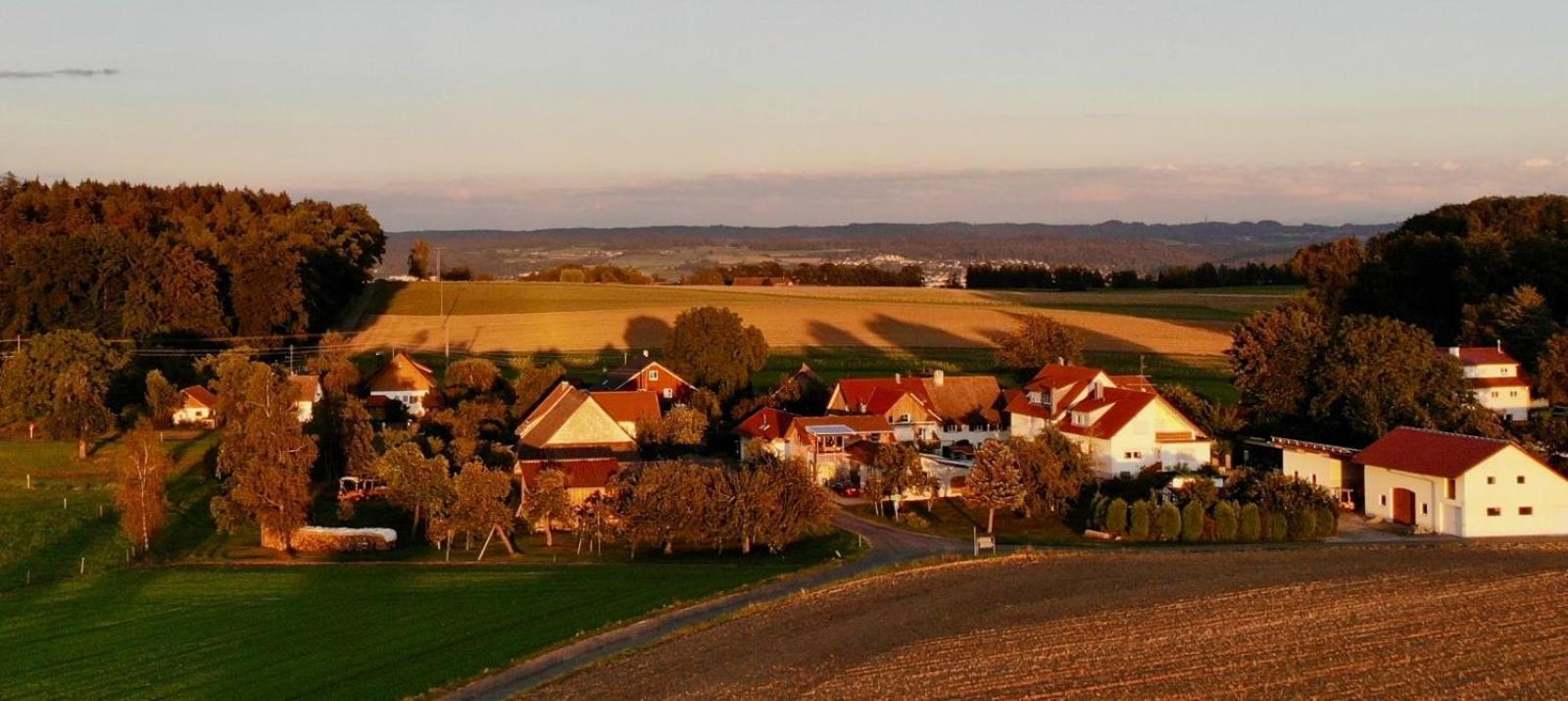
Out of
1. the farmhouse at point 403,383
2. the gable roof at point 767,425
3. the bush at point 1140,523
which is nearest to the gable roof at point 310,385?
the farmhouse at point 403,383

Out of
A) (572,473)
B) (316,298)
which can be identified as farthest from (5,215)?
(572,473)

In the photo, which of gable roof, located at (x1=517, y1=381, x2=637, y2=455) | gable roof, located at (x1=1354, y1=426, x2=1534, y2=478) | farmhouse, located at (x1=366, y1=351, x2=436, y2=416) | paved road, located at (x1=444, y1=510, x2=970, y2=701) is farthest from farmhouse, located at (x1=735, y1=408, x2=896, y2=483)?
farmhouse, located at (x1=366, y1=351, x2=436, y2=416)

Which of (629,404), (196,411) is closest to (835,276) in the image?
(629,404)

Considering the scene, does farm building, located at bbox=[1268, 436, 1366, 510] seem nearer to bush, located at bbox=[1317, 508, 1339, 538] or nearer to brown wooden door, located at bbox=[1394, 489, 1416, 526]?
brown wooden door, located at bbox=[1394, 489, 1416, 526]

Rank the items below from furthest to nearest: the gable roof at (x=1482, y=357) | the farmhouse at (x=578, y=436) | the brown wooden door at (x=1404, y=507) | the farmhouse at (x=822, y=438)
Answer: the gable roof at (x=1482, y=357)
the farmhouse at (x=822, y=438)
the farmhouse at (x=578, y=436)
the brown wooden door at (x=1404, y=507)

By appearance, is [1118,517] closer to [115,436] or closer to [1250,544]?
[1250,544]

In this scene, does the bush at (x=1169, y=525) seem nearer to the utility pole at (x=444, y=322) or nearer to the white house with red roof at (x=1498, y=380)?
the white house with red roof at (x=1498, y=380)

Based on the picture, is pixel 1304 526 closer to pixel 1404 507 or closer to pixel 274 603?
pixel 1404 507
